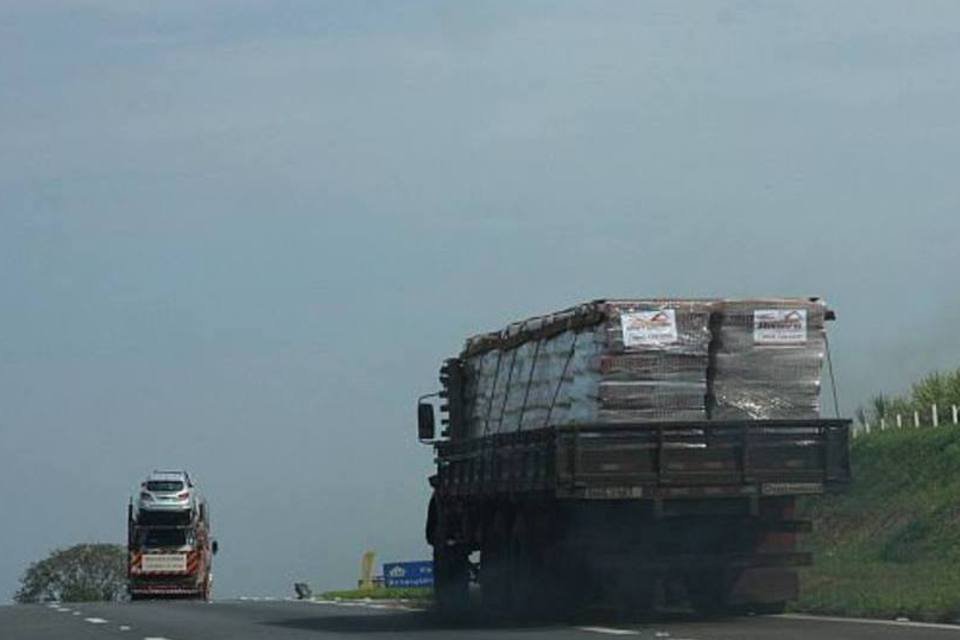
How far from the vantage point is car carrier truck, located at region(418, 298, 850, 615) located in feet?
78.8

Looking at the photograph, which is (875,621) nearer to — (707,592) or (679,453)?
(707,592)

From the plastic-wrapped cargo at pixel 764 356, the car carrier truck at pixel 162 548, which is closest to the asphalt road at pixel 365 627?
the plastic-wrapped cargo at pixel 764 356

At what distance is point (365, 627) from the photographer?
26766mm

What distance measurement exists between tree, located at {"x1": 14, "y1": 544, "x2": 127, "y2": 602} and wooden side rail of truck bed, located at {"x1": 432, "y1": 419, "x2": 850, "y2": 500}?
74.5 meters

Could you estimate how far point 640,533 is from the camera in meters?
24.7

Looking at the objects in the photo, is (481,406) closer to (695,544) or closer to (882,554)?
(695,544)

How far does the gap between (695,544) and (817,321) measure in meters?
2.72

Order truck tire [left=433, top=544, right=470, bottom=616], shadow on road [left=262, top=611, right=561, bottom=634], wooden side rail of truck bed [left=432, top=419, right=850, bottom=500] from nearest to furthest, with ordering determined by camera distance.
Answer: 1. wooden side rail of truck bed [left=432, top=419, right=850, bottom=500]
2. shadow on road [left=262, top=611, right=561, bottom=634]
3. truck tire [left=433, top=544, right=470, bottom=616]

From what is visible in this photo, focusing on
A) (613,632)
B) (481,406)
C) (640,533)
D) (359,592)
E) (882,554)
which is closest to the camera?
(613,632)

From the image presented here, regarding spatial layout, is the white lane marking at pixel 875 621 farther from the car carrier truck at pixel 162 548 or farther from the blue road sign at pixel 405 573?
the car carrier truck at pixel 162 548

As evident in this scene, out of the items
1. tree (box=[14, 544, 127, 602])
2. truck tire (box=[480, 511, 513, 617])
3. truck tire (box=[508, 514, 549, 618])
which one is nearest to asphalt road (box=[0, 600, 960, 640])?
truck tire (box=[508, 514, 549, 618])

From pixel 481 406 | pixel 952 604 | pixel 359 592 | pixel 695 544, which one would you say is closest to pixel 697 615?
pixel 695 544

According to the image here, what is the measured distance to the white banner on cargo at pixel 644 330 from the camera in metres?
24.5

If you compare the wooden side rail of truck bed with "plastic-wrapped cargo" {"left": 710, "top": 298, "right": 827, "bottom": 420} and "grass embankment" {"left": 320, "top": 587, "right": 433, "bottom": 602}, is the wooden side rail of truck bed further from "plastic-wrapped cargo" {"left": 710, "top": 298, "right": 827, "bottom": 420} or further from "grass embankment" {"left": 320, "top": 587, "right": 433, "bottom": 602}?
"grass embankment" {"left": 320, "top": 587, "right": 433, "bottom": 602}
